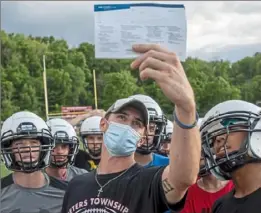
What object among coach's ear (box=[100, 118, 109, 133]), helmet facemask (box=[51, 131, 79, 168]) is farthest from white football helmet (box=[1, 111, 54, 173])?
coach's ear (box=[100, 118, 109, 133])

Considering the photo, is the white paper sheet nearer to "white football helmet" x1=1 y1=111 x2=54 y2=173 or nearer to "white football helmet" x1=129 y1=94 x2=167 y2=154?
"white football helmet" x1=1 y1=111 x2=54 y2=173

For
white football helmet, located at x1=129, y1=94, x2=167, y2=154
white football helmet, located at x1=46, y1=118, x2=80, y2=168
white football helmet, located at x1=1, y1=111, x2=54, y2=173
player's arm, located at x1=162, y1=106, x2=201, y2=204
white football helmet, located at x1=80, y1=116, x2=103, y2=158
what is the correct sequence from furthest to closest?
1. white football helmet, located at x1=80, y1=116, x2=103, y2=158
2. white football helmet, located at x1=46, y1=118, x2=80, y2=168
3. white football helmet, located at x1=129, y1=94, x2=167, y2=154
4. white football helmet, located at x1=1, y1=111, x2=54, y2=173
5. player's arm, located at x1=162, y1=106, x2=201, y2=204

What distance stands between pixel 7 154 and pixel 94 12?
7.18 feet

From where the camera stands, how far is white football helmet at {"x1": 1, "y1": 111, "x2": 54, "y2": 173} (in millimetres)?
4188

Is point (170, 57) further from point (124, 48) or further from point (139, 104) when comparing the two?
point (139, 104)

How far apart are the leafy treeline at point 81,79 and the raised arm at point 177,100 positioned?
1279 inches

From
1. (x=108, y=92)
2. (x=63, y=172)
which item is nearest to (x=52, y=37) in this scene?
(x=108, y=92)

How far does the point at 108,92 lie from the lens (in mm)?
39625

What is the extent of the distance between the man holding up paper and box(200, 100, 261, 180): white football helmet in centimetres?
29

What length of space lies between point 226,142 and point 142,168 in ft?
1.65

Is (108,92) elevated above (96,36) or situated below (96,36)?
below

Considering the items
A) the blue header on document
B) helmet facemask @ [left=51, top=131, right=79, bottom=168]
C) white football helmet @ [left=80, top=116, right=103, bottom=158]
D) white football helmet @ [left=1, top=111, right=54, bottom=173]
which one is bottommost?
white football helmet @ [left=80, top=116, right=103, bottom=158]

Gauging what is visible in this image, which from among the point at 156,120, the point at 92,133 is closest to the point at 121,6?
the point at 156,120

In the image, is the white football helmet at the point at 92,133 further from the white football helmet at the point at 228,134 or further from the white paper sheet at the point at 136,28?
the white paper sheet at the point at 136,28
